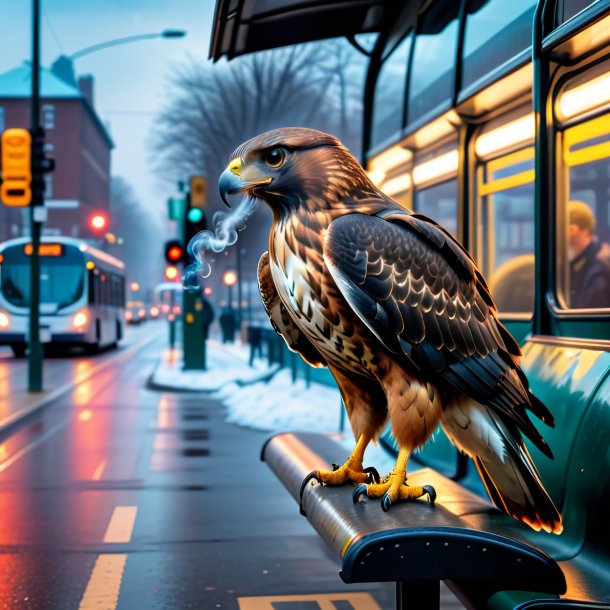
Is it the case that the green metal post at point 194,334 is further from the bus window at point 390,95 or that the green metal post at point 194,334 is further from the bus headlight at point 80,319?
the bus window at point 390,95

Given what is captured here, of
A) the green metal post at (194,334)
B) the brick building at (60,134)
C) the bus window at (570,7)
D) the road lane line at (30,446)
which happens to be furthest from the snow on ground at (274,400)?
the brick building at (60,134)

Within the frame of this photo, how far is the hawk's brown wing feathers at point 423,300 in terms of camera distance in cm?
274

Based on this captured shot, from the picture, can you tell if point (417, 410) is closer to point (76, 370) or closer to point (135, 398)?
point (135, 398)

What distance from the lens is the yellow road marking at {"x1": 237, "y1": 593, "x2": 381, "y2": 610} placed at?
4.70 m

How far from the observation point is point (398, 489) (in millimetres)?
2775

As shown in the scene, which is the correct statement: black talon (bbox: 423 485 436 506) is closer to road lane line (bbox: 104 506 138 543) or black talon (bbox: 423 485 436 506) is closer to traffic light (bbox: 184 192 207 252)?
road lane line (bbox: 104 506 138 543)

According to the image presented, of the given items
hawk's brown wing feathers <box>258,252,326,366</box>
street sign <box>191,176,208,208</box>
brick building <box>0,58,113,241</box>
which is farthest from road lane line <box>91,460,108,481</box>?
brick building <box>0,58,113,241</box>

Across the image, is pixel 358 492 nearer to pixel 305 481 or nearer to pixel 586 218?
pixel 305 481

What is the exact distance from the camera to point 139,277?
506ft

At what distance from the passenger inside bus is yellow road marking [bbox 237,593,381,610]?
5.60 ft

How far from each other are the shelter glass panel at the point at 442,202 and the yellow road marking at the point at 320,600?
271 cm

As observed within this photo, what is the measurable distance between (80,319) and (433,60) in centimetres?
2234

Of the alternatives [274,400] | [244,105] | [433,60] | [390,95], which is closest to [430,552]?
[433,60]

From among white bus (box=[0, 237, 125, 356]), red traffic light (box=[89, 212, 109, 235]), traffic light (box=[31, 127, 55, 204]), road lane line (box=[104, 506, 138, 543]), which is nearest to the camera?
road lane line (box=[104, 506, 138, 543])
